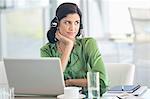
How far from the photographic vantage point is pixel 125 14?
4.73m

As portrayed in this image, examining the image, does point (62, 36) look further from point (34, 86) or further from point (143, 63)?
point (143, 63)

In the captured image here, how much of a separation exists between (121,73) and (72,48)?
1.51ft

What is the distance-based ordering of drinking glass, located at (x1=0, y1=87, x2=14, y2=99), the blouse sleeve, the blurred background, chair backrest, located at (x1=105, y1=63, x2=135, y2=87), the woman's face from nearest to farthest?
drinking glass, located at (x1=0, y1=87, x2=14, y2=99) → the blouse sleeve → the woman's face → chair backrest, located at (x1=105, y1=63, x2=135, y2=87) → the blurred background

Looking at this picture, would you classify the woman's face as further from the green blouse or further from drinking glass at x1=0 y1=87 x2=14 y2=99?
drinking glass at x1=0 y1=87 x2=14 y2=99

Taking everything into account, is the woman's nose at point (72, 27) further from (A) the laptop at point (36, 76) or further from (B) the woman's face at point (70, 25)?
(A) the laptop at point (36, 76)

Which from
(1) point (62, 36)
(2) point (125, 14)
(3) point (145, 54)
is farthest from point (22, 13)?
(1) point (62, 36)

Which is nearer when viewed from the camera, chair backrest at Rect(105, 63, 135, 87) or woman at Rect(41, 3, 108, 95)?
woman at Rect(41, 3, 108, 95)

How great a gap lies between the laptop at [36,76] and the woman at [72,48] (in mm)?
423

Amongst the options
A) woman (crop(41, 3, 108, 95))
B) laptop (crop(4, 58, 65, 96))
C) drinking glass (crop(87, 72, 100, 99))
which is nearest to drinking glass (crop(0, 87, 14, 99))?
laptop (crop(4, 58, 65, 96))

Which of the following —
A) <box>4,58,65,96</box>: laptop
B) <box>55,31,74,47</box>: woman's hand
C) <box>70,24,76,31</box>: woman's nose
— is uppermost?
<box>70,24,76,31</box>: woman's nose

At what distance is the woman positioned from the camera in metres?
2.43

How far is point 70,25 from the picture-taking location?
2.45 metres

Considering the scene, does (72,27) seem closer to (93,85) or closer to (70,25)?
(70,25)

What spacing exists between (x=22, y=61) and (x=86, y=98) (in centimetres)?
41
